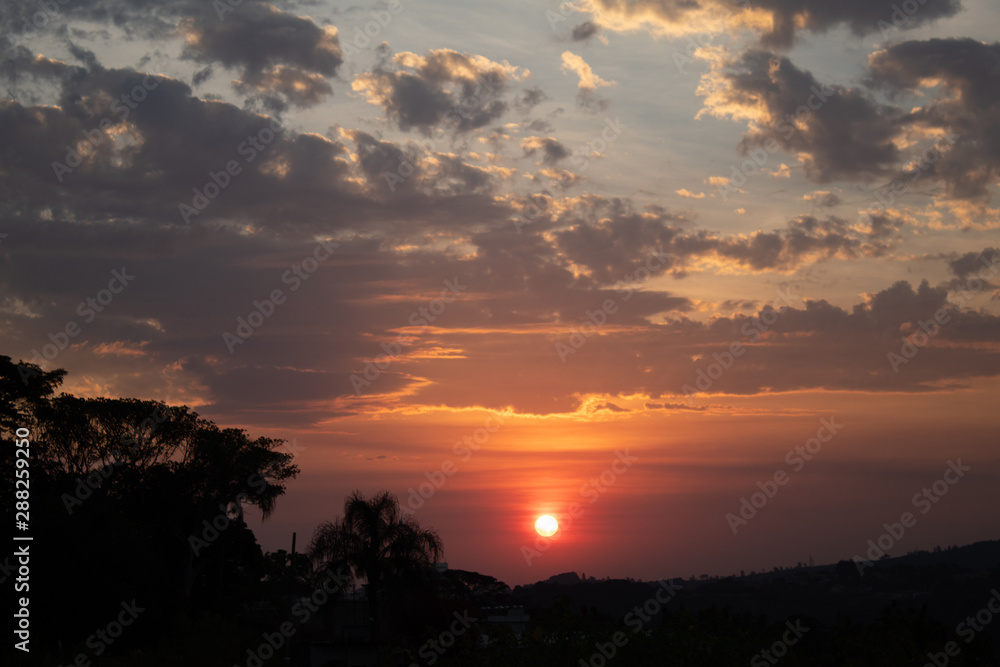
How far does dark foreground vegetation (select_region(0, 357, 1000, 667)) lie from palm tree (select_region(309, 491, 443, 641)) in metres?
0.06

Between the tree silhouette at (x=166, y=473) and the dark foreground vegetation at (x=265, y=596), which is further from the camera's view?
the tree silhouette at (x=166, y=473)

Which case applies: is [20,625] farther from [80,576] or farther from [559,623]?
[559,623]

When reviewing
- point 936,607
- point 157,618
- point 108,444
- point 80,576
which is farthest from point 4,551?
point 936,607

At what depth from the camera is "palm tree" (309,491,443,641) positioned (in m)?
34.3

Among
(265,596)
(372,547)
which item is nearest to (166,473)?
(265,596)

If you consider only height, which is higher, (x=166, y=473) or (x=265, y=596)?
(x=166, y=473)

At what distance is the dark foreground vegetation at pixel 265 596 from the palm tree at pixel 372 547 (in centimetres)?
6

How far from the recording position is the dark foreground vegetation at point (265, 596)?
14445 mm

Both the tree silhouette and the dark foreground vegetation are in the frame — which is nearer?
the dark foreground vegetation

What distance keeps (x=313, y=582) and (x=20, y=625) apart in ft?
46.6

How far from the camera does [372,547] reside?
34.3m

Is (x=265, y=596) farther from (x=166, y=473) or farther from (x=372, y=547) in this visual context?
(x=372, y=547)

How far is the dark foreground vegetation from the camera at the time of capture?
14.4 metres

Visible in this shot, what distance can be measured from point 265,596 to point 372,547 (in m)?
Result: 21.0
